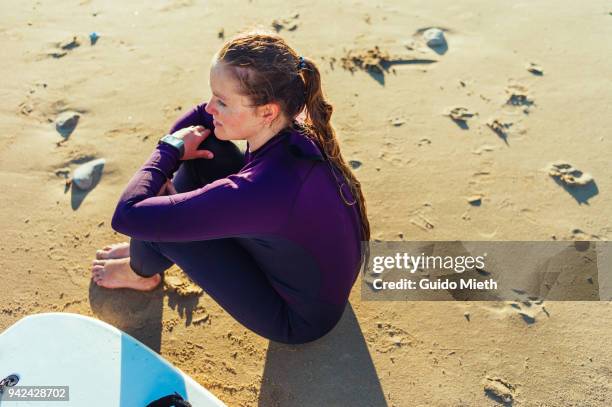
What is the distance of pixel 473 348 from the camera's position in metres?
2.28

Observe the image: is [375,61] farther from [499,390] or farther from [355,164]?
[499,390]

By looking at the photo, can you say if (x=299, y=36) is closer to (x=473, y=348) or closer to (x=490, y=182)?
(x=490, y=182)

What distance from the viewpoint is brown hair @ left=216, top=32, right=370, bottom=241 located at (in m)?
1.66

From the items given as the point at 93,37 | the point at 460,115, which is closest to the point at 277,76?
the point at 460,115

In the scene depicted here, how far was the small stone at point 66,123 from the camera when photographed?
10.9 ft

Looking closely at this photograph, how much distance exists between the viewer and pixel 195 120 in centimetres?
221

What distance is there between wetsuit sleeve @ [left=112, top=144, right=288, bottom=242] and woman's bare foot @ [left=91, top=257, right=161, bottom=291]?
774 mm

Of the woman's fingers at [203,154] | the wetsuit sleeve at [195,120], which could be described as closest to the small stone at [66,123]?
the wetsuit sleeve at [195,120]

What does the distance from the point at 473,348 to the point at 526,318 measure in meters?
0.30

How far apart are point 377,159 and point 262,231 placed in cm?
164

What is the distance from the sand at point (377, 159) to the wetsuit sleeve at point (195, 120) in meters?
0.81

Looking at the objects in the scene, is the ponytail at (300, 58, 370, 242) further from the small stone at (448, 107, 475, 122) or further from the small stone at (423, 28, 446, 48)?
the small stone at (423, 28, 446, 48)

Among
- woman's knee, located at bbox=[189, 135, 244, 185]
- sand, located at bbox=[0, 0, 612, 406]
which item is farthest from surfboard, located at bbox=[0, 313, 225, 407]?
woman's knee, located at bbox=[189, 135, 244, 185]

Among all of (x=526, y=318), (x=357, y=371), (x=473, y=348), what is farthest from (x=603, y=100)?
(x=357, y=371)
